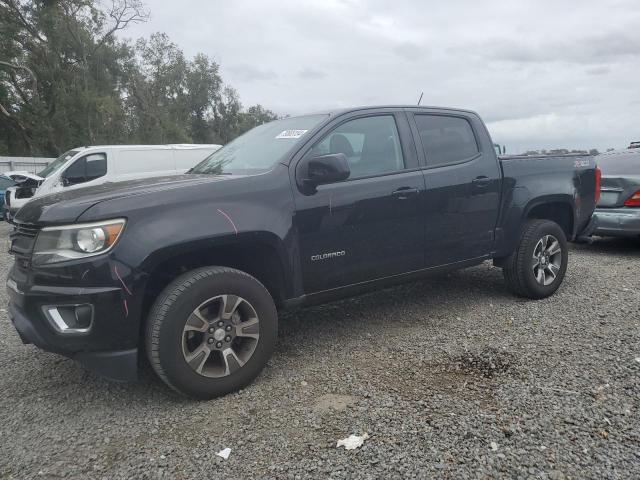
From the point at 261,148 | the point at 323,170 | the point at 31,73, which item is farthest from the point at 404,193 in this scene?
the point at 31,73

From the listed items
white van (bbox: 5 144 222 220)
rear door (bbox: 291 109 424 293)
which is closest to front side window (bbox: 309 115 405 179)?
rear door (bbox: 291 109 424 293)

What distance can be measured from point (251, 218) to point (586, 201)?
3.89m

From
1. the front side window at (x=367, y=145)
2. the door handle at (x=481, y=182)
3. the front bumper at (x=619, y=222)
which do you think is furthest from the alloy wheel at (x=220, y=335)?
the front bumper at (x=619, y=222)

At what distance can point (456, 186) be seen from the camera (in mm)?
4223

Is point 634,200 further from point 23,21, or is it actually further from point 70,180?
point 23,21

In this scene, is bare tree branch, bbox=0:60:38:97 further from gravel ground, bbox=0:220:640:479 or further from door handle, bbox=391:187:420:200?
door handle, bbox=391:187:420:200

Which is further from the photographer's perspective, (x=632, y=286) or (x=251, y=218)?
(x=632, y=286)

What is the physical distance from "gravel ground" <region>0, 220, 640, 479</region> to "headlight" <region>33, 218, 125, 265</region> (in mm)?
980

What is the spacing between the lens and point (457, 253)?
431cm

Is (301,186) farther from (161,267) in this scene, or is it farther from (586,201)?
(586,201)

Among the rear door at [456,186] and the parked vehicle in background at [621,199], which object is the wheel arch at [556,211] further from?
the parked vehicle in background at [621,199]

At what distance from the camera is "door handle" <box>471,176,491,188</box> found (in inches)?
171

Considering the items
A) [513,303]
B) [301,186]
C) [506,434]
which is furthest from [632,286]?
[301,186]

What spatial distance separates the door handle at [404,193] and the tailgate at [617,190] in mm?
4752
